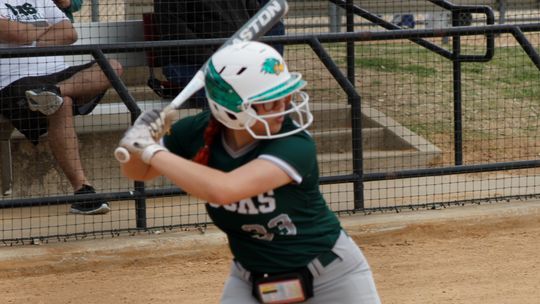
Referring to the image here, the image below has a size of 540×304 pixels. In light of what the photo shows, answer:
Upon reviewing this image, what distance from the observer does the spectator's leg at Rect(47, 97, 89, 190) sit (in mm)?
6387

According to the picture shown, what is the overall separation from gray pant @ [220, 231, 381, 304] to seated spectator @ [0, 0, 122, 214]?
3.02 metres

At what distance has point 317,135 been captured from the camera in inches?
317

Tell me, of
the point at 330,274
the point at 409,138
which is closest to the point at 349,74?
the point at 409,138

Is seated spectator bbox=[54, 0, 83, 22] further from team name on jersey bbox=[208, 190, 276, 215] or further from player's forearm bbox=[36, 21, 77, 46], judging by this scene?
team name on jersey bbox=[208, 190, 276, 215]

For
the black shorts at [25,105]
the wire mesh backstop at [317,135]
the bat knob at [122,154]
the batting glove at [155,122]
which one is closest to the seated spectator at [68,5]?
the wire mesh backstop at [317,135]

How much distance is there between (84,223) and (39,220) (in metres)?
0.33

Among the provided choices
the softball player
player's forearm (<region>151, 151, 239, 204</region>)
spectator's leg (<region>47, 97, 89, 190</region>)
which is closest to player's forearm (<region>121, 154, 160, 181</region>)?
the softball player

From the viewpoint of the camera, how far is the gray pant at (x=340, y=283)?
139 inches

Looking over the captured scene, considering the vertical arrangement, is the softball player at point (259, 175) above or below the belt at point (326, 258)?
above

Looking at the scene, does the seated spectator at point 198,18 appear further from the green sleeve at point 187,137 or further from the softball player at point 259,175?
the softball player at point 259,175

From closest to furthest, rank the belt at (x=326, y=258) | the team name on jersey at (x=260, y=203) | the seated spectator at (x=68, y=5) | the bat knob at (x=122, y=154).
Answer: the bat knob at (x=122, y=154) → the team name on jersey at (x=260, y=203) → the belt at (x=326, y=258) → the seated spectator at (x=68, y=5)

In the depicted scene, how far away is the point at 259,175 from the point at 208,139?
1.06 ft

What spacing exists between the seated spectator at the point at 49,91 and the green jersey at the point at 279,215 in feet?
9.78

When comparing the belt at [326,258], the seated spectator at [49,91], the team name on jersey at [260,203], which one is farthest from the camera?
the seated spectator at [49,91]
